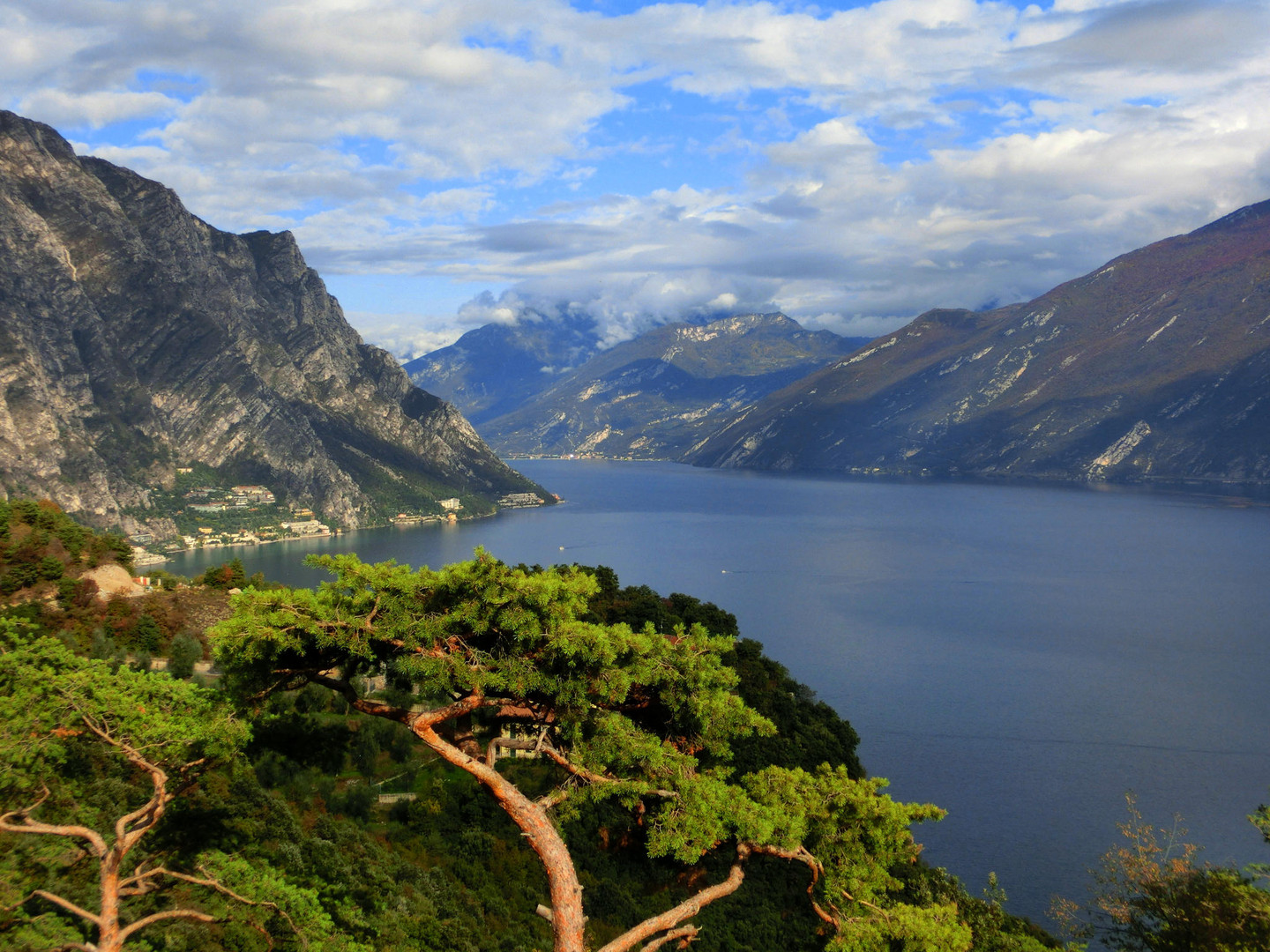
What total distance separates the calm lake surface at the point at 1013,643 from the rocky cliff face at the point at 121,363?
28.4m

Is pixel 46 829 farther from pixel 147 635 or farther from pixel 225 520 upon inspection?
pixel 225 520

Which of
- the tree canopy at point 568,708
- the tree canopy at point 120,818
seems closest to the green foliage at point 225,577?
the tree canopy at point 120,818

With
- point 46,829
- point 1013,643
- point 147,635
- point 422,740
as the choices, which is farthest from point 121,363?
point 46,829

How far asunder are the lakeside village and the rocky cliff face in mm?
4691

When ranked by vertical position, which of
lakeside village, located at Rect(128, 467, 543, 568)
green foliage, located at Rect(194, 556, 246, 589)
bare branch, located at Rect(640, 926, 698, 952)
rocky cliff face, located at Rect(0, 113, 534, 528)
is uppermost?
rocky cliff face, located at Rect(0, 113, 534, 528)

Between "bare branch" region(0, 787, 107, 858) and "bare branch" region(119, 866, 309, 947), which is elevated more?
"bare branch" region(0, 787, 107, 858)

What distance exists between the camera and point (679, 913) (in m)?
11.1

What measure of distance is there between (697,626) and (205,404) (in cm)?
19185

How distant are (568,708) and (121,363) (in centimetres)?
19216

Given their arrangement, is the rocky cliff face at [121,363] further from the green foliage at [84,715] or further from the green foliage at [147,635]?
the green foliage at [84,715]

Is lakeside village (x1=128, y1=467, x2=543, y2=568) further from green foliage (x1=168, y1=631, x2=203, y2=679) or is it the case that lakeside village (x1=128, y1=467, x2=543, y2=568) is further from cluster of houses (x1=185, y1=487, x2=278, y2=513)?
green foliage (x1=168, y1=631, x2=203, y2=679)

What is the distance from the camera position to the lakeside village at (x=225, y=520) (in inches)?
5497

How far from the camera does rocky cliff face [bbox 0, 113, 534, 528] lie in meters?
144

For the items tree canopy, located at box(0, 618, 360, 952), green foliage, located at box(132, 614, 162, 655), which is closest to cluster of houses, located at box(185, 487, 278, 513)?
green foliage, located at box(132, 614, 162, 655)
